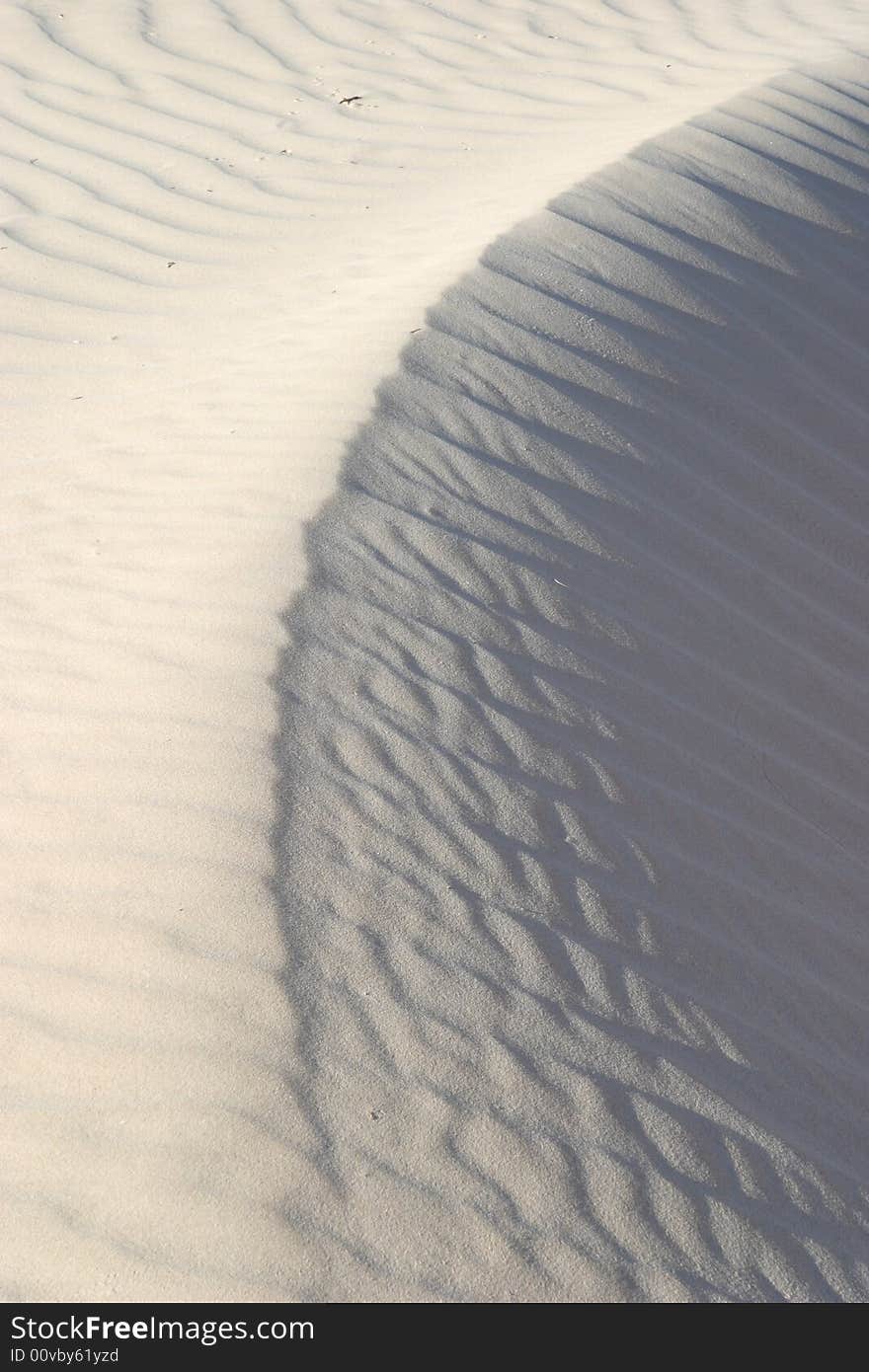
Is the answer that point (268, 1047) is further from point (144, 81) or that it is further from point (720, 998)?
point (144, 81)

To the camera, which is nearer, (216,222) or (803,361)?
(803,361)

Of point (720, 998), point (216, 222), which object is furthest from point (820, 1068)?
point (216, 222)
